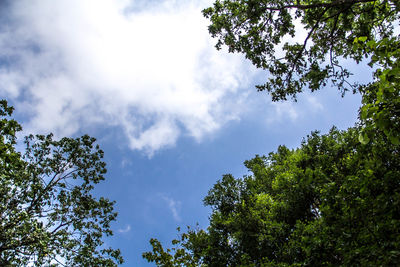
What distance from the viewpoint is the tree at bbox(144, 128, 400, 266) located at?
664cm

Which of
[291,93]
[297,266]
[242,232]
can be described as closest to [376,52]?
[291,93]

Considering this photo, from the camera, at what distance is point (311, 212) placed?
1590cm

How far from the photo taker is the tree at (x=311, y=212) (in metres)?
6.64

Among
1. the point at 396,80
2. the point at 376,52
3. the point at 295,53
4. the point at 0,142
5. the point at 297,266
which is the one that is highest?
the point at 295,53

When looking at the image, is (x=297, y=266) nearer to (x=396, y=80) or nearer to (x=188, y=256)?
(x=188, y=256)

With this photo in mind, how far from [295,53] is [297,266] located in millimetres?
10917

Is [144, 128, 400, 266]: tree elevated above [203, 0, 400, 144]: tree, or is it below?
below

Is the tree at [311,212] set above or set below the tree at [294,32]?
below

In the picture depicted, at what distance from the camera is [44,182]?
17281 mm

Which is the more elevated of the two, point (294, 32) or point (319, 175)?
point (294, 32)

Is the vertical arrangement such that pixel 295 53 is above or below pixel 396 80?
above

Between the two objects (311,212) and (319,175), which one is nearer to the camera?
(319,175)

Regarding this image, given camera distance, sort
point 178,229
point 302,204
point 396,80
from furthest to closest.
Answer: point 302,204, point 178,229, point 396,80

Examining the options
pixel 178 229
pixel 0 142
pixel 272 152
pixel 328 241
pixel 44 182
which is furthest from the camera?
pixel 272 152
